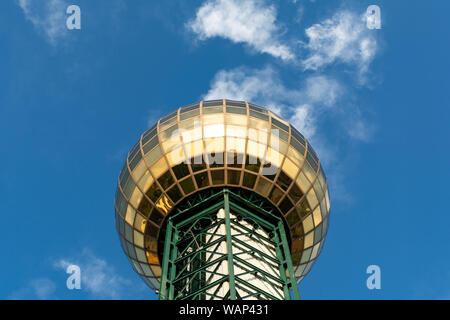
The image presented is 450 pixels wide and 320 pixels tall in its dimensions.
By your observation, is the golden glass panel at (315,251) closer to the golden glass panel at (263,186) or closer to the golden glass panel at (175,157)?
the golden glass panel at (263,186)

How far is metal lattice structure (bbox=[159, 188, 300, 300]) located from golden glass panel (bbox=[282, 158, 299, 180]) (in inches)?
79.8

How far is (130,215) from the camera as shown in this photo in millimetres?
30359

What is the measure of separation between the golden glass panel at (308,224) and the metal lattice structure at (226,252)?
1.93 m

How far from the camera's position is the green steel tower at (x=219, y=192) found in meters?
27.5

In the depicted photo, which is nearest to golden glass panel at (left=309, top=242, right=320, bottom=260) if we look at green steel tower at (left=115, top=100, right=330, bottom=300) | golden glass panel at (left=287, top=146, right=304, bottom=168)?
green steel tower at (left=115, top=100, right=330, bottom=300)

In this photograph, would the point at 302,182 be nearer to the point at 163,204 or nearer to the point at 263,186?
the point at 263,186

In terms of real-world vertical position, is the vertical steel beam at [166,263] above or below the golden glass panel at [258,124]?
below

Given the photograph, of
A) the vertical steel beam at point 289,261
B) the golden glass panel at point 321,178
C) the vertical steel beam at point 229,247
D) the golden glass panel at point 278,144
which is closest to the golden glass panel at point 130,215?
the vertical steel beam at point 229,247

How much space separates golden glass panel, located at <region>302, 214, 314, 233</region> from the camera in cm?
3063

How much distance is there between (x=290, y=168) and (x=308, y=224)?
3.65 meters

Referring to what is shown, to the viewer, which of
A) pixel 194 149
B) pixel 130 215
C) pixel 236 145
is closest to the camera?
pixel 194 149

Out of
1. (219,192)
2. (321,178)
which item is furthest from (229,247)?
(321,178)
